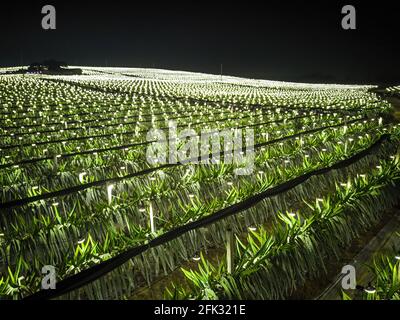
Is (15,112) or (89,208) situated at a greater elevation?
(15,112)

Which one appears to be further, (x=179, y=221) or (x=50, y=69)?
(x=50, y=69)

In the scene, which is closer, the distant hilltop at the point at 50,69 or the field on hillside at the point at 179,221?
the field on hillside at the point at 179,221

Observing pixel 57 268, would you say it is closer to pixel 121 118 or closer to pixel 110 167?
pixel 110 167

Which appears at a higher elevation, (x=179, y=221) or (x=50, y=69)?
(x=50, y=69)

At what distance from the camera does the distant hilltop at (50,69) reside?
81.4 metres

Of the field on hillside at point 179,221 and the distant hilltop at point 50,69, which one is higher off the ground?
the distant hilltop at point 50,69

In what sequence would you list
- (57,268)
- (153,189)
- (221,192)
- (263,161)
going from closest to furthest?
1. (57,268)
2. (153,189)
3. (221,192)
4. (263,161)

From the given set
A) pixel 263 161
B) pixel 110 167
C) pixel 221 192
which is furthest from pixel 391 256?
pixel 110 167

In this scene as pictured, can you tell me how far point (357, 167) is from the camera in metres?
9.99

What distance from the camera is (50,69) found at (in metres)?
86.6

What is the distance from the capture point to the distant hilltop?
81.4 meters

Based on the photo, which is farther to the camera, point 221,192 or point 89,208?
point 221,192
